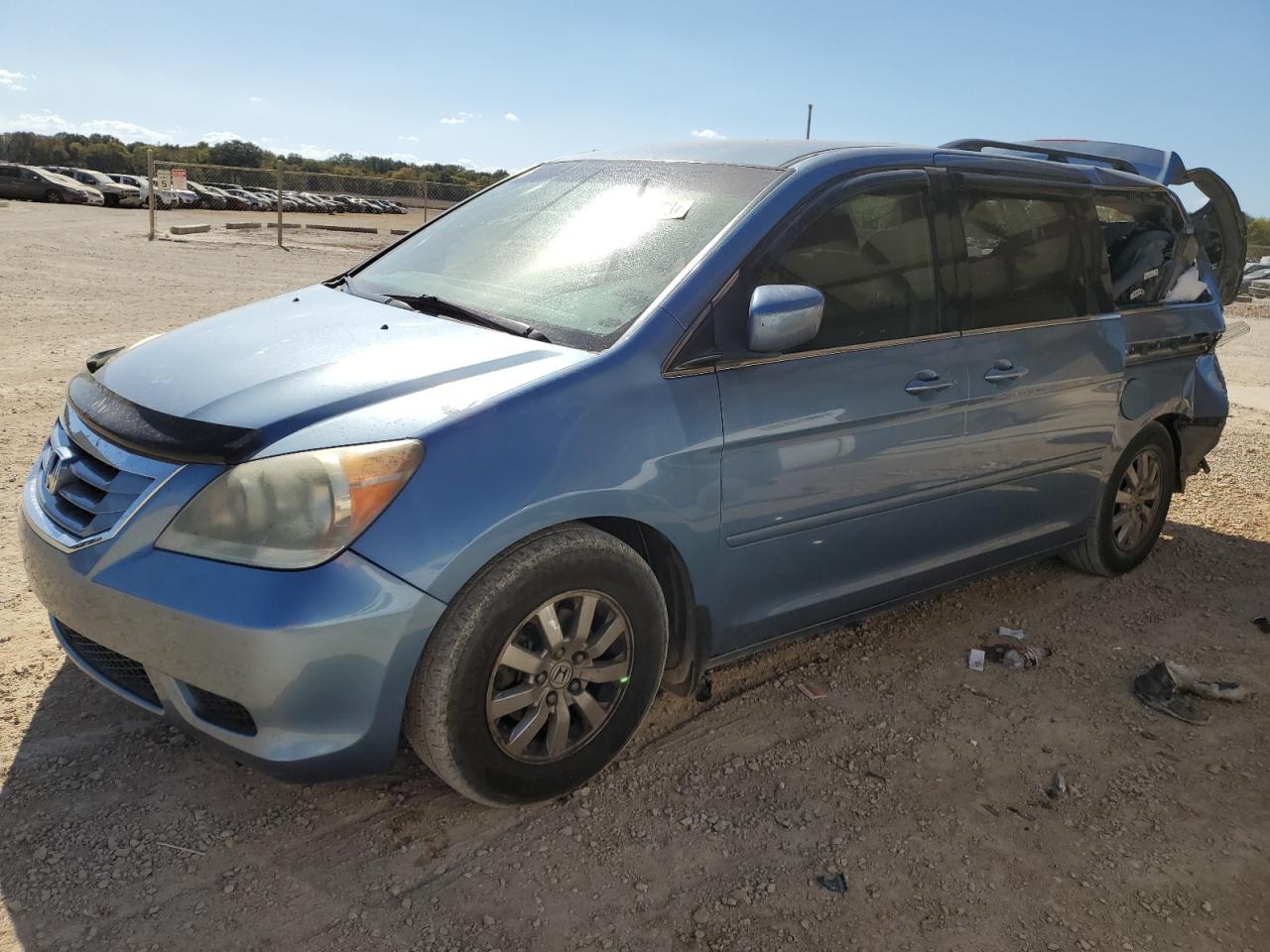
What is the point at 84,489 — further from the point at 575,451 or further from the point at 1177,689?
the point at 1177,689

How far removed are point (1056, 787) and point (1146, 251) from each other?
9.05 feet

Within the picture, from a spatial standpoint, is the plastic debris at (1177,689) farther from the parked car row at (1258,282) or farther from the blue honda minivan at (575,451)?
the parked car row at (1258,282)

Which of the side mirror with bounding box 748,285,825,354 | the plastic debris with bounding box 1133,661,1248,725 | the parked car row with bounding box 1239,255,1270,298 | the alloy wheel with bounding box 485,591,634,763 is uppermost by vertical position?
the parked car row with bounding box 1239,255,1270,298

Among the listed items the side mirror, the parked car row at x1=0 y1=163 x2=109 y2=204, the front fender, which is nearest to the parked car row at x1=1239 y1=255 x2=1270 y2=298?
the side mirror

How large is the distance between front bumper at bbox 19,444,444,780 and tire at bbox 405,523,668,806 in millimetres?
100

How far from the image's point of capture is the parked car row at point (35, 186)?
39719mm

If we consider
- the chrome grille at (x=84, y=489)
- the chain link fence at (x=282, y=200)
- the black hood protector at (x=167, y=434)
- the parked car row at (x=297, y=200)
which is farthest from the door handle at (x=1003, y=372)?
the parked car row at (x=297, y=200)

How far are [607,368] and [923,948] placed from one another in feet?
5.39

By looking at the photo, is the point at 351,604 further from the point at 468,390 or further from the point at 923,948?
the point at 923,948

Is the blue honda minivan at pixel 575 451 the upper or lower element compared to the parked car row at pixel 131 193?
lower

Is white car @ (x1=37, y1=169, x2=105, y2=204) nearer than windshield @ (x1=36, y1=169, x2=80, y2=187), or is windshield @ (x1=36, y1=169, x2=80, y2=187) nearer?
windshield @ (x1=36, y1=169, x2=80, y2=187)

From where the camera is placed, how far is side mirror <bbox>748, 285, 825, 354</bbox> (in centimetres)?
298

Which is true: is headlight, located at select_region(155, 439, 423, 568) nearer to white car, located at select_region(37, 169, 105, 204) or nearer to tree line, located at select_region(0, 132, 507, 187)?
white car, located at select_region(37, 169, 105, 204)

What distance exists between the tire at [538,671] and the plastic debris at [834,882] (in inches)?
26.5
